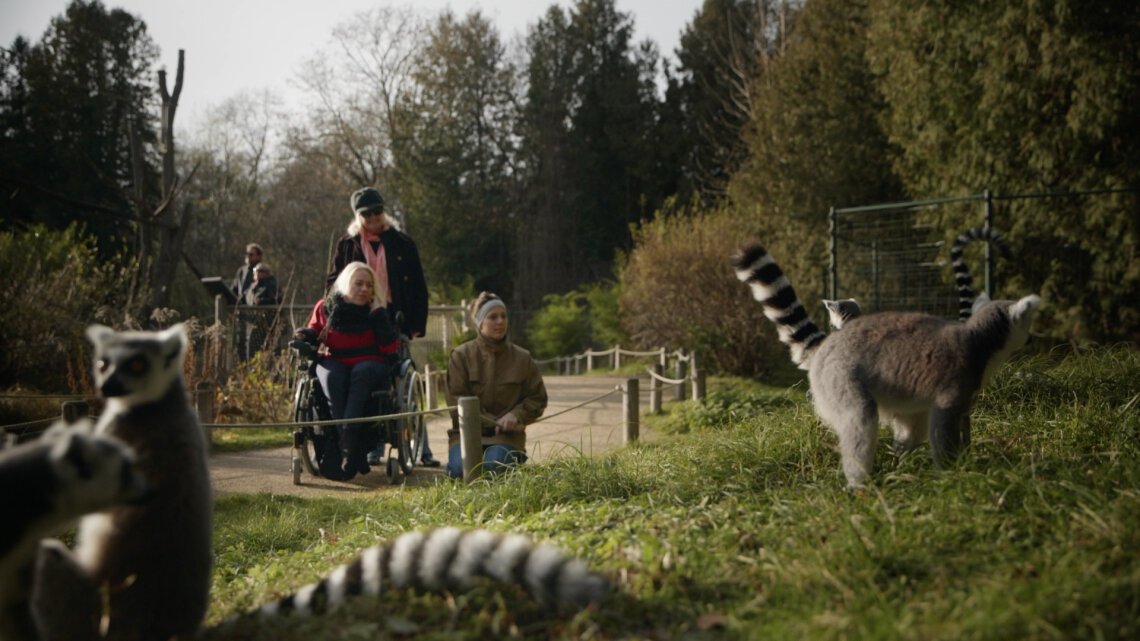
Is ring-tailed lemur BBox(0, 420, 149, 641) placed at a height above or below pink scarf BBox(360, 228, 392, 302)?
below

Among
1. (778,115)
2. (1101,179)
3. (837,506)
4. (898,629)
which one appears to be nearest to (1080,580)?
(898,629)

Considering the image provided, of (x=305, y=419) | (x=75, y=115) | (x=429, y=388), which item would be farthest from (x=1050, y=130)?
(x=75, y=115)

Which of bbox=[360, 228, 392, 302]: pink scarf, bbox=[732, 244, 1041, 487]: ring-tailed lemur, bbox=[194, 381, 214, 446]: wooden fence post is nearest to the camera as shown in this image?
bbox=[732, 244, 1041, 487]: ring-tailed lemur

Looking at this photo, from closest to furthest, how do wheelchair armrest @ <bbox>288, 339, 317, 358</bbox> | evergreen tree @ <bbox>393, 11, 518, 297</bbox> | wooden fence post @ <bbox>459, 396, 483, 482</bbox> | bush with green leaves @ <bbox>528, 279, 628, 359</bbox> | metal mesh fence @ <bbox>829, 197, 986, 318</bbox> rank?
wooden fence post @ <bbox>459, 396, 483, 482</bbox> < wheelchair armrest @ <bbox>288, 339, 317, 358</bbox> < metal mesh fence @ <bbox>829, 197, 986, 318</bbox> < bush with green leaves @ <bbox>528, 279, 628, 359</bbox> < evergreen tree @ <bbox>393, 11, 518, 297</bbox>

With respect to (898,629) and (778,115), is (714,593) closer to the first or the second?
(898,629)

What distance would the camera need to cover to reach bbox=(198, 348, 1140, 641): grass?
7.22 feet

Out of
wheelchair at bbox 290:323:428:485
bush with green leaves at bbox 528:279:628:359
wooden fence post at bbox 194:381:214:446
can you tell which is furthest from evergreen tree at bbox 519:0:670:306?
wheelchair at bbox 290:323:428:485

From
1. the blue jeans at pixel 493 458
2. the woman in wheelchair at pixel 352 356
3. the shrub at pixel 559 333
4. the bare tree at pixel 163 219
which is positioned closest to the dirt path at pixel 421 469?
the blue jeans at pixel 493 458

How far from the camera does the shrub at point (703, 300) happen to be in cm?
1284

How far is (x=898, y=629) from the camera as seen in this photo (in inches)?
80.8

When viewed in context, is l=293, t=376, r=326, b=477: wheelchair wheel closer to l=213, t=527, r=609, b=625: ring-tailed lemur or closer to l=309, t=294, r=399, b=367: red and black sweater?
l=309, t=294, r=399, b=367: red and black sweater

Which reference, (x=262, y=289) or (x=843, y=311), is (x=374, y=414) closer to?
(x=843, y=311)

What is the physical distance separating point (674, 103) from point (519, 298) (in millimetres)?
9770

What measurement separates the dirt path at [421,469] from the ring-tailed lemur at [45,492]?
2.86 meters
